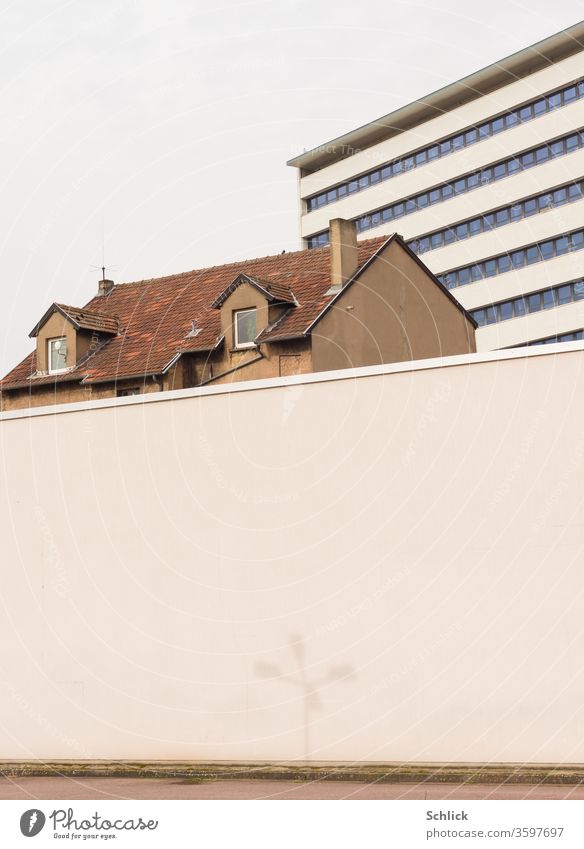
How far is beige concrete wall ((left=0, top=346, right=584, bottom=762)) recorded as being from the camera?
12234 millimetres

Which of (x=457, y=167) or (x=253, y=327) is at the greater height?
(x=457, y=167)

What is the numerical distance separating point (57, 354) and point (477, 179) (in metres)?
38.4

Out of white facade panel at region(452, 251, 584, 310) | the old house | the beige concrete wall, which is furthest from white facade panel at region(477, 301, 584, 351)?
the beige concrete wall

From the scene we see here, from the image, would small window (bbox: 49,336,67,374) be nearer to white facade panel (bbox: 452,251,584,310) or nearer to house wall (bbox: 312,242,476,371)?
house wall (bbox: 312,242,476,371)

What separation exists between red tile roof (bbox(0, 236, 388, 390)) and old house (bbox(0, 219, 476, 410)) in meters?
0.04

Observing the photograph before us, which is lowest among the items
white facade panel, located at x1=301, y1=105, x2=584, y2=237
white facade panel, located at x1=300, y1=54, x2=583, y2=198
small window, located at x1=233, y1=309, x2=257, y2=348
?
small window, located at x1=233, y1=309, x2=257, y2=348

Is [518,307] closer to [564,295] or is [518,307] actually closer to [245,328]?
[564,295]

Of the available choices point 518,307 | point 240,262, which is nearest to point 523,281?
point 518,307

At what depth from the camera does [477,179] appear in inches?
2441


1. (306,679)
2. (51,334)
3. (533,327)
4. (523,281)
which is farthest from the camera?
(523,281)

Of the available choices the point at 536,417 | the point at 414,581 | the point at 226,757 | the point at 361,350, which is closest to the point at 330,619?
the point at 414,581

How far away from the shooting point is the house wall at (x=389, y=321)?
25203 mm
